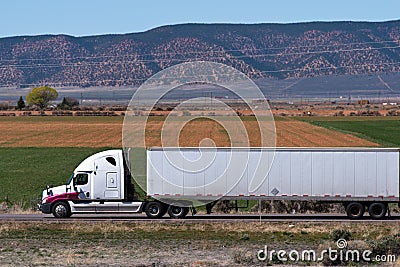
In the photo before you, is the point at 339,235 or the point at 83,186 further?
the point at 83,186

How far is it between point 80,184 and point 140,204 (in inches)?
108

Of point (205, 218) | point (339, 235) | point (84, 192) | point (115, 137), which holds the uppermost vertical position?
point (115, 137)

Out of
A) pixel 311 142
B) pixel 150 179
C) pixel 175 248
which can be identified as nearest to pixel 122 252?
pixel 175 248

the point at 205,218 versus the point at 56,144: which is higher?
the point at 56,144

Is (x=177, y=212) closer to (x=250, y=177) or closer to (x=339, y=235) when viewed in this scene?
(x=250, y=177)

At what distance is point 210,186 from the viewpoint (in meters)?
31.4

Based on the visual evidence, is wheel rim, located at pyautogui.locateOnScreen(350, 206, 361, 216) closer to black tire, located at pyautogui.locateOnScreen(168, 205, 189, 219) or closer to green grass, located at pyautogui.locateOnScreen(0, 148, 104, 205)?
black tire, located at pyautogui.locateOnScreen(168, 205, 189, 219)

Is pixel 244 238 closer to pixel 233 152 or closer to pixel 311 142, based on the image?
pixel 233 152

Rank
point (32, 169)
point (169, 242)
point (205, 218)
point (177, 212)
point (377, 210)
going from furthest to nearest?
point (32, 169) < point (205, 218) < point (177, 212) < point (377, 210) < point (169, 242)

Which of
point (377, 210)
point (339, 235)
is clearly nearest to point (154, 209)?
point (377, 210)

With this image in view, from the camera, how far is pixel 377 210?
3162 centimetres

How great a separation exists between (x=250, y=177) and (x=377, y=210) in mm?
5549

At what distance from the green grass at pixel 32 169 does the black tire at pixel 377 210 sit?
17.6m

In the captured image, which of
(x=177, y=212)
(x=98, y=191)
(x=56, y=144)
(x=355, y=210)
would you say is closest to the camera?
(x=355, y=210)
